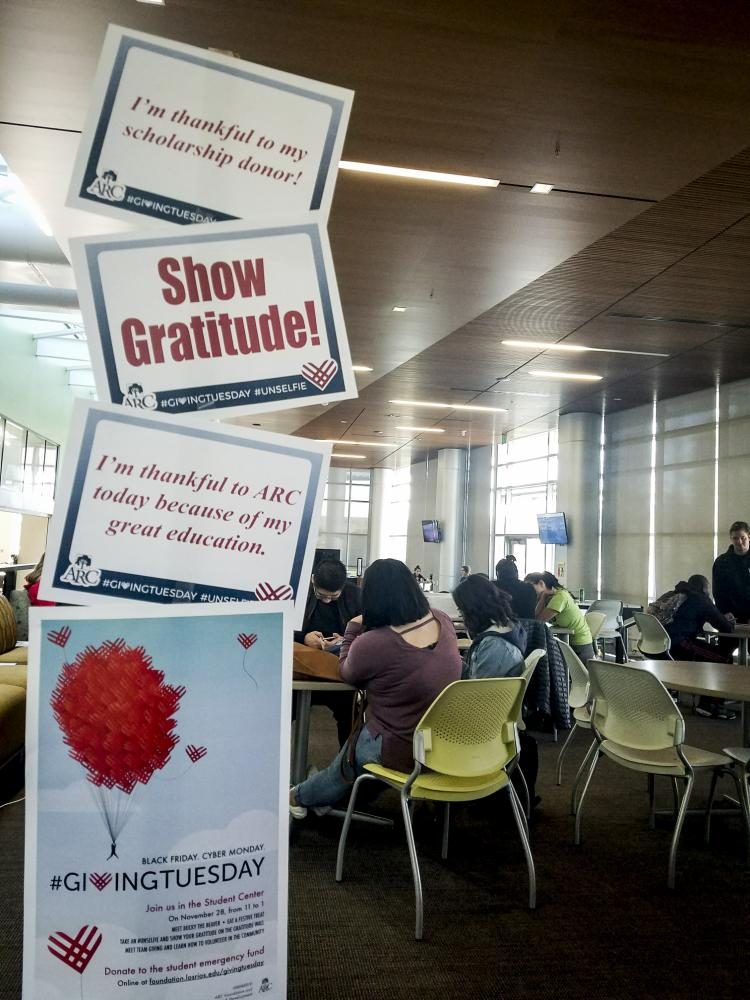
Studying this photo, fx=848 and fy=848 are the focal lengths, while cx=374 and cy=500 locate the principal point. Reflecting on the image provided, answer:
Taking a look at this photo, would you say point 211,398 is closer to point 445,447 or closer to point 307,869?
point 307,869

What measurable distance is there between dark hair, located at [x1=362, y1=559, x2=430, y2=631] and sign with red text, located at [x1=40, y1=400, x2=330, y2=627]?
2064 millimetres

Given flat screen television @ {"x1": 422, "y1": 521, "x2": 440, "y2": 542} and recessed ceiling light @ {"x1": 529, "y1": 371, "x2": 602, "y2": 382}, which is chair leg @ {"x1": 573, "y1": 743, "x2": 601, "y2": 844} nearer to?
recessed ceiling light @ {"x1": 529, "y1": 371, "x2": 602, "y2": 382}

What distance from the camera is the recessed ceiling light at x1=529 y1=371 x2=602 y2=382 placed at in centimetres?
941

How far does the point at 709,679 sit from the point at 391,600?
5.44ft

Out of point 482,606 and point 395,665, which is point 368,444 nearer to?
point 482,606

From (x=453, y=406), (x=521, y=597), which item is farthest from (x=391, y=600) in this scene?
(x=453, y=406)

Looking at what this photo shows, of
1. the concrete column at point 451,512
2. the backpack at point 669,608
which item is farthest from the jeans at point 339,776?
the concrete column at point 451,512

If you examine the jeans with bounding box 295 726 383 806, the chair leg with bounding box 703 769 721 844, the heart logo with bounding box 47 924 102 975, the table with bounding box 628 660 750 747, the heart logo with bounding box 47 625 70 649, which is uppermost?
the heart logo with bounding box 47 625 70 649

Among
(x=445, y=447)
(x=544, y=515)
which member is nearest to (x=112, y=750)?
(x=544, y=515)

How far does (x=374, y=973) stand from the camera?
2.53 meters

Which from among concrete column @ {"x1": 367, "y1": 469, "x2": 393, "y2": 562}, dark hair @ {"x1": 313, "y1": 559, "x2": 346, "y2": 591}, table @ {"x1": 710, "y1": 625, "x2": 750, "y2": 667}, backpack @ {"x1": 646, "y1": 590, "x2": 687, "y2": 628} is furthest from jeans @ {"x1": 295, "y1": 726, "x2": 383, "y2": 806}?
concrete column @ {"x1": 367, "y1": 469, "x2": 393, "y2": 562}

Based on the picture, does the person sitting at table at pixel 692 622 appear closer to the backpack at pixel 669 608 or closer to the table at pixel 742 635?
the backpack at pixel 669 608

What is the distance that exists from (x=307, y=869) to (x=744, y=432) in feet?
25.9

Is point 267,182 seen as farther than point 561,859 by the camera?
No
